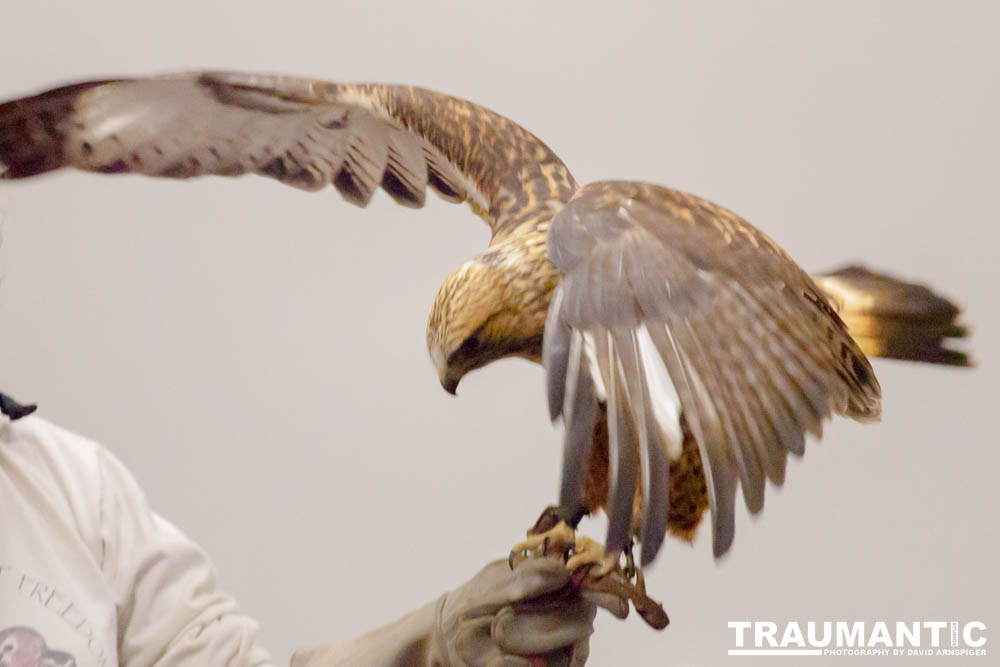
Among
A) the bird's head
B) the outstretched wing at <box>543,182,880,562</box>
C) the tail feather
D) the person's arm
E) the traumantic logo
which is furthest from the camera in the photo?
the traumantic logo

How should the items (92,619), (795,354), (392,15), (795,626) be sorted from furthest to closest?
1. (392,15)
2. (795,626)
3. (92,619)
4. (795,354)

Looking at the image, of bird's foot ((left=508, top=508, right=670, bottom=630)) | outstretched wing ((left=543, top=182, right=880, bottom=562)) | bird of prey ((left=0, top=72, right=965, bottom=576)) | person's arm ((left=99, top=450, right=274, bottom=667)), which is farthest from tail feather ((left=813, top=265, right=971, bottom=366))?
person's arm ((left=99, top=450, right=274, bottom=667))

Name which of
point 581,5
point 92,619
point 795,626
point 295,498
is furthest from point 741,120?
point 92,619

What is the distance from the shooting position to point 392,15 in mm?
1780

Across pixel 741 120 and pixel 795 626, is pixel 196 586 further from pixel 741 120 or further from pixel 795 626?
pixel 741 120

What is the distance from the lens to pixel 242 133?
1178 mm

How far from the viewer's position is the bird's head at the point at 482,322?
0.89 metres

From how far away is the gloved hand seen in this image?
979mm

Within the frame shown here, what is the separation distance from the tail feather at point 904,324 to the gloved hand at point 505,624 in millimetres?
323

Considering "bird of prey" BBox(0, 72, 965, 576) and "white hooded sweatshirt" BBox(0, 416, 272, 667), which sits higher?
"bird of prey" BBox(0, 72, 965, 576)

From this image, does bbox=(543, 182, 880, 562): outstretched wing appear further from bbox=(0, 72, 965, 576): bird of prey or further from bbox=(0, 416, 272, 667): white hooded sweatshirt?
bbox=(0, 416, 272, 667): white hooded sweatshirt

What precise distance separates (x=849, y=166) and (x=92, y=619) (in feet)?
3.97

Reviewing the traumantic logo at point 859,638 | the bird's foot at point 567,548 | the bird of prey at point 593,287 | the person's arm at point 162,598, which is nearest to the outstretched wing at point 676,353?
the bird of prey at point 593,287

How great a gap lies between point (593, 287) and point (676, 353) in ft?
0.24
